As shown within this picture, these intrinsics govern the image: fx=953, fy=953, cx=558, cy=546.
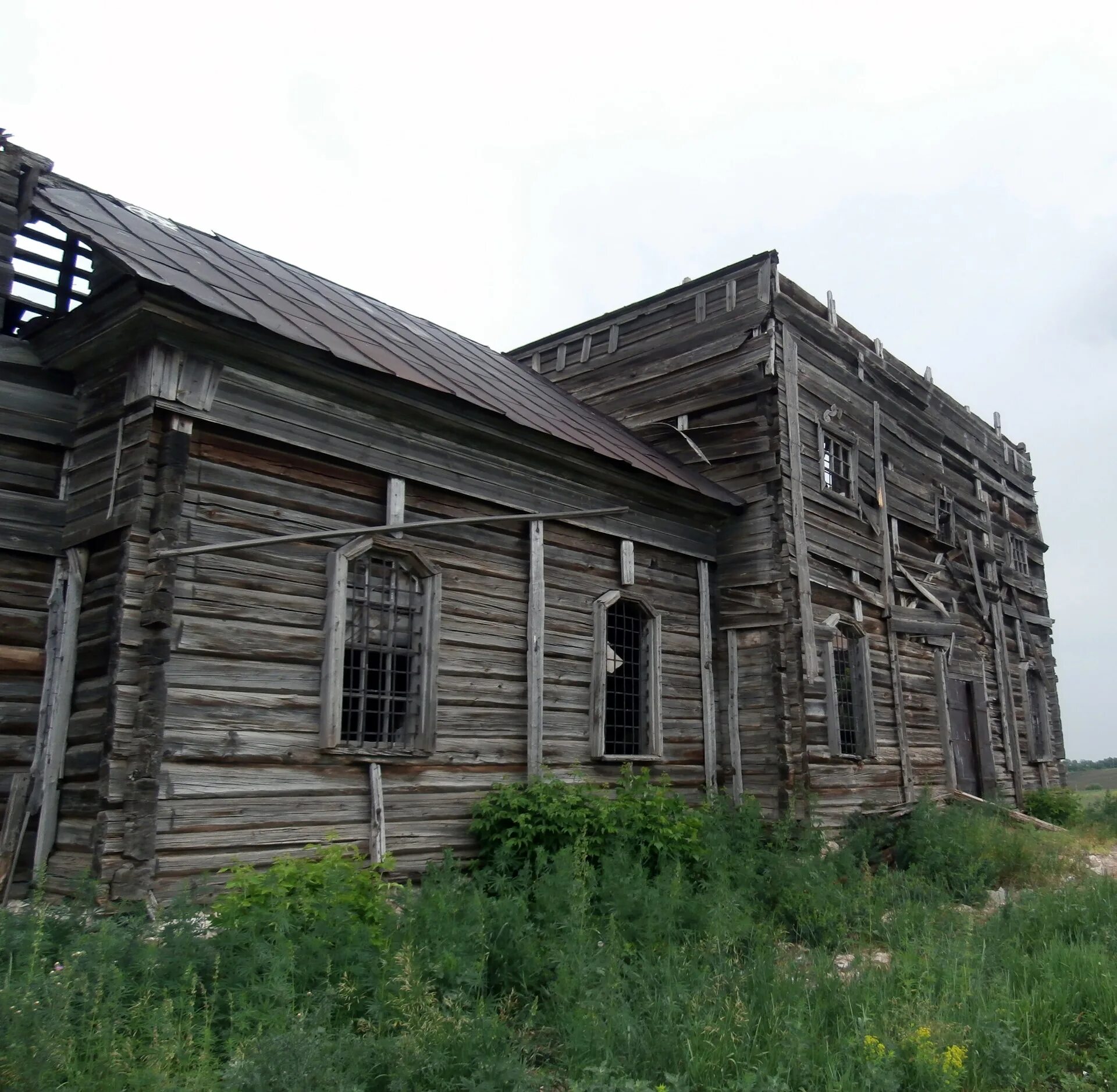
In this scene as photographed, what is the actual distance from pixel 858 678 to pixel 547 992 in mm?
9741

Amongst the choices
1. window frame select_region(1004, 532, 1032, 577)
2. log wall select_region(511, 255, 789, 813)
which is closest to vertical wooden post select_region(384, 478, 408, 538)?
log wall select_region(511, 255, 789, 813)

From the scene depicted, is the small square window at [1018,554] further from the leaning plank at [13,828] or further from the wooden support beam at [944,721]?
the leaning plank at [13,828]

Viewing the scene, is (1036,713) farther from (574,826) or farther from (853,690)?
(574,826)

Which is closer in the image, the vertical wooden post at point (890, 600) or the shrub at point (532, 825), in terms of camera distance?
the shrub at point (532, 825)

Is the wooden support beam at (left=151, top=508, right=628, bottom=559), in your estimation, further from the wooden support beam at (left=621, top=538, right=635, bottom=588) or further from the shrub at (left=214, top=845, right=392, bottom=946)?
the shrub at (left=214, top=845, right=392, bottom=946)

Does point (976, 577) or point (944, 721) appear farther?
point (976, 577)

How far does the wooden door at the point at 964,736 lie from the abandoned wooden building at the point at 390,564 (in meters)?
1.22

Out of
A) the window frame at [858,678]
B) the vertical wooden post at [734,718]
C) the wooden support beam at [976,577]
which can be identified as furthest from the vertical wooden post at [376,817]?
the wooden support beam at [976,577]

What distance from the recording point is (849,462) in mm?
15289

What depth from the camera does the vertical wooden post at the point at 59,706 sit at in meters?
7.22

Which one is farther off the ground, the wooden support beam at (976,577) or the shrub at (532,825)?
the wooden support beam at (976,577)

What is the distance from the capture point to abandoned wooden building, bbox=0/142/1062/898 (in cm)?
740

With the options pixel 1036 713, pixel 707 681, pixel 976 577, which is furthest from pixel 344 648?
pixel 1036 713

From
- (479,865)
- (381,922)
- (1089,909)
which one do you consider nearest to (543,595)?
(479,865)
